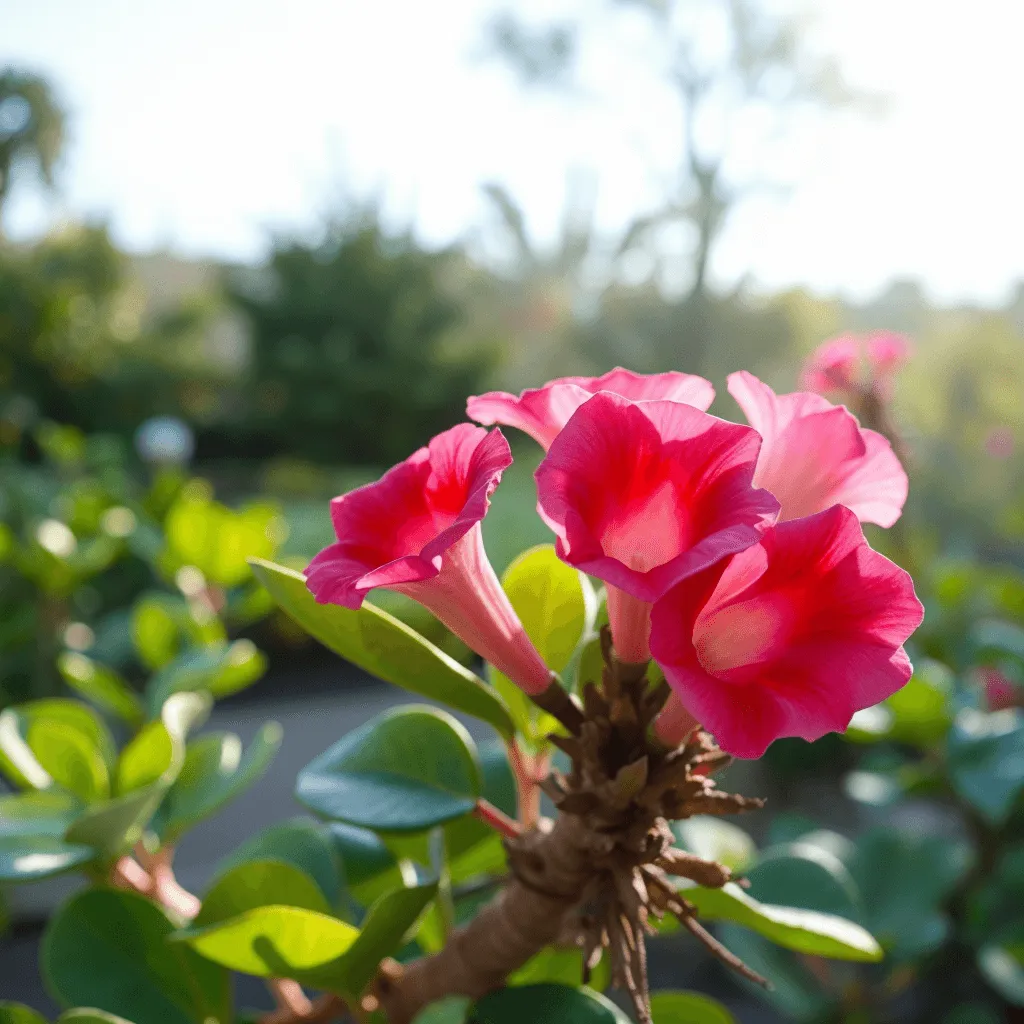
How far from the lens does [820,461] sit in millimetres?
397

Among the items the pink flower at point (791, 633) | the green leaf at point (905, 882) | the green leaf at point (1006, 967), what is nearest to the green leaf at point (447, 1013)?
the pink flower at point (791, 633)

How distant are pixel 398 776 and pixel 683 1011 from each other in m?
0.28

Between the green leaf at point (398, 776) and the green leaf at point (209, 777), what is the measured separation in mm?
136

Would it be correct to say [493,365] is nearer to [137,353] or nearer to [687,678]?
[137,353]

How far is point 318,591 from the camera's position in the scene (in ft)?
1.11

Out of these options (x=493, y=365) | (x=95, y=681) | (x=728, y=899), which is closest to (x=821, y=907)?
(x=728, y=899)

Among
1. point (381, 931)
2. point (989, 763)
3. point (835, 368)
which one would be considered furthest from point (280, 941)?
point (835, 368)

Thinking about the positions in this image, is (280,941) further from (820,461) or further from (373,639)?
(820,461)

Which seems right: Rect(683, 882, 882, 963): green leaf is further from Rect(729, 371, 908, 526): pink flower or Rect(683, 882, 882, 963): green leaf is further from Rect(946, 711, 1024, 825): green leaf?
Rect(946, 711, 1024, 825): green leaf

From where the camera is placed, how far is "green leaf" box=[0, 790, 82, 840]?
56cm

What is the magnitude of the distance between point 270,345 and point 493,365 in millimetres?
3064

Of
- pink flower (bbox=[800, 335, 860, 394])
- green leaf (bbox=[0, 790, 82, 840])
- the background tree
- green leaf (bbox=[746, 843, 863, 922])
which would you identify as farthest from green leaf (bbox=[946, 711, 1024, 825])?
the background tree

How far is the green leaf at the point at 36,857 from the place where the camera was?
486 mm

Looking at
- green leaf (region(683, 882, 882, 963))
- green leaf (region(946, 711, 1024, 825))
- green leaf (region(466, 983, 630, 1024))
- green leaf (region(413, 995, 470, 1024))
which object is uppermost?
green leaf (region(683, 882, 882, 963))
